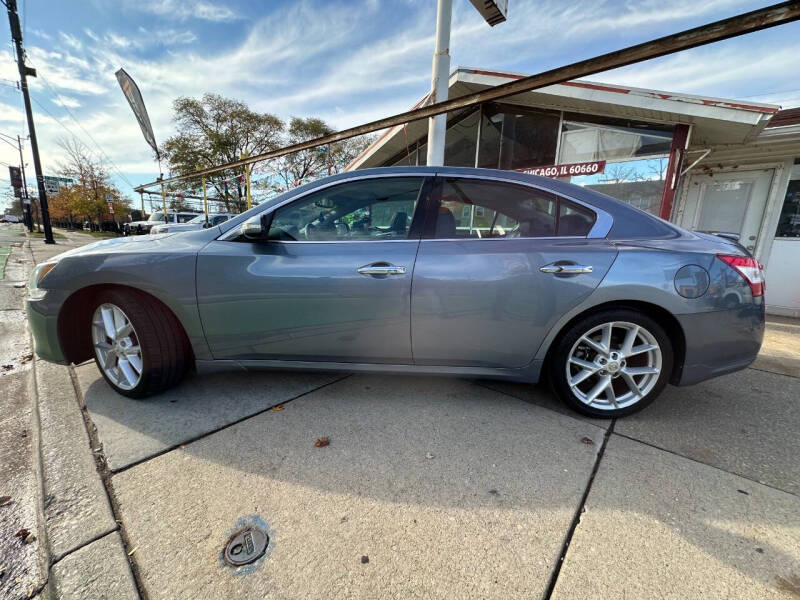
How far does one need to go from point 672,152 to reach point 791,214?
2.61 meters

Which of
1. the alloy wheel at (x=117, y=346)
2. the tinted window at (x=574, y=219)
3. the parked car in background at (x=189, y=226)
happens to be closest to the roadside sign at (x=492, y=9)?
the tinted window at (x=574, y=219)

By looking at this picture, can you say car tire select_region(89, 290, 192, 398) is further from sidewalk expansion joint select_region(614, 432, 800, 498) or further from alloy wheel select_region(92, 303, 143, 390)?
sidewalk expansion joint select_region(614, 432, 800, 498)

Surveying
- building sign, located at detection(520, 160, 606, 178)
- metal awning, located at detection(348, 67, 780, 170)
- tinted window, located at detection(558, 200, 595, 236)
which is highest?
metal awning, located at detection(348, 67, 780, 170)

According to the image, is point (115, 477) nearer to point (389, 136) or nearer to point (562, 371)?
point (562, 371)

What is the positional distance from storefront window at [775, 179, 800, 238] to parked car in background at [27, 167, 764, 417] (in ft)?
18.4

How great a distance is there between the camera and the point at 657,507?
161cm

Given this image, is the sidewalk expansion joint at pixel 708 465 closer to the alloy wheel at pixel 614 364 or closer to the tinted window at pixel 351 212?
the alloy wheel at pixel 614 364

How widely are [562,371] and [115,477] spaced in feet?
8.13

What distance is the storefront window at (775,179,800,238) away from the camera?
225 inches

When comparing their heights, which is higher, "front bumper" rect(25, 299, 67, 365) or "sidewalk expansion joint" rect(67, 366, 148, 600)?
"front bumper" rect(25, 299, 67, 365)

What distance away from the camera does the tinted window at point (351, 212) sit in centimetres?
231

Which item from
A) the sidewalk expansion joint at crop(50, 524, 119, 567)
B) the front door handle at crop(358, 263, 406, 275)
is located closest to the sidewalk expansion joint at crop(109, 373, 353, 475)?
the sidewalk expansion joint at crop(50, 524, 119, 567)

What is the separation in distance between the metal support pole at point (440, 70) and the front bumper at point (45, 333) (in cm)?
403

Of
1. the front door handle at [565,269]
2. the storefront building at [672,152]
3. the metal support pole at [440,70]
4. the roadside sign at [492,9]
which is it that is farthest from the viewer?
the storefront building at [672,152]
